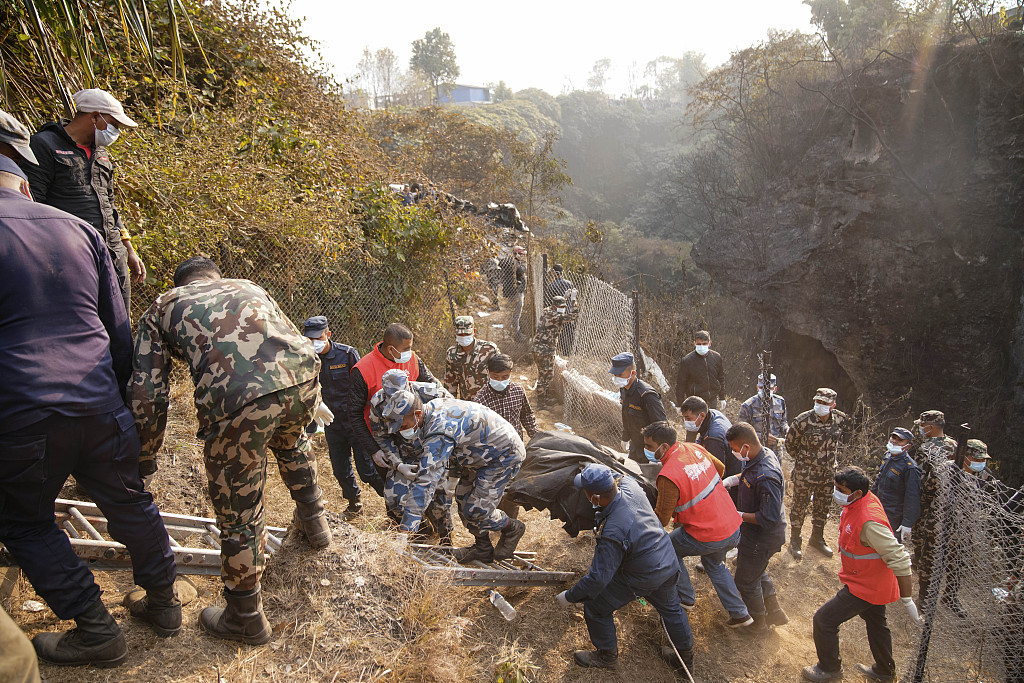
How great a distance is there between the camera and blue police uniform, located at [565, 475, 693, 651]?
345 cm

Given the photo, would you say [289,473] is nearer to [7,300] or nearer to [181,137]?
[7,300]

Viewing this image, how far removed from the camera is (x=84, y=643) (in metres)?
2.24

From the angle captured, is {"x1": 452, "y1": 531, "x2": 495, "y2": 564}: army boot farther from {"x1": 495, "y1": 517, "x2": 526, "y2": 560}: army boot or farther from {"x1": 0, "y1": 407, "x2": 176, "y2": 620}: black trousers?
{"x1": 0, "y1": 407, "x2": 176, "y2": 620}: black trousers

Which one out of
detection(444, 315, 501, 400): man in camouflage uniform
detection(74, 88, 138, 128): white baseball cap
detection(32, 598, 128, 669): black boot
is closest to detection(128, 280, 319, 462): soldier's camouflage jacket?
detection(32, 598, 128, 669): black boot

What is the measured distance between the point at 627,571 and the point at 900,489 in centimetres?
339

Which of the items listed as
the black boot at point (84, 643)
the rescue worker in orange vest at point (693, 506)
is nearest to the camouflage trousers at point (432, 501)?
the rescue worker in orange vest at point (693, 506)

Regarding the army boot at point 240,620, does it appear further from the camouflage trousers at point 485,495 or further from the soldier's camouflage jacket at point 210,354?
the camouflage trousers at point 485,495

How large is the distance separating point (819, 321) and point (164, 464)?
13.2 metres

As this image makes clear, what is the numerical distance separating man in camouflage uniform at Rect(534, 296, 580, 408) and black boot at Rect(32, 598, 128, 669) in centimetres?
676

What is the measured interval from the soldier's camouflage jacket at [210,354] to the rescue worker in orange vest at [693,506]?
270 cm

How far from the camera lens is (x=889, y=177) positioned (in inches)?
509

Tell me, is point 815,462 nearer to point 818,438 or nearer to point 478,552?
point 818,438

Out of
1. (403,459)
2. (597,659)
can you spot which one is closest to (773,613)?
(597,659)

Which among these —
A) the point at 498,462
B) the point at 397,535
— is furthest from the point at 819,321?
the point at 397,535
